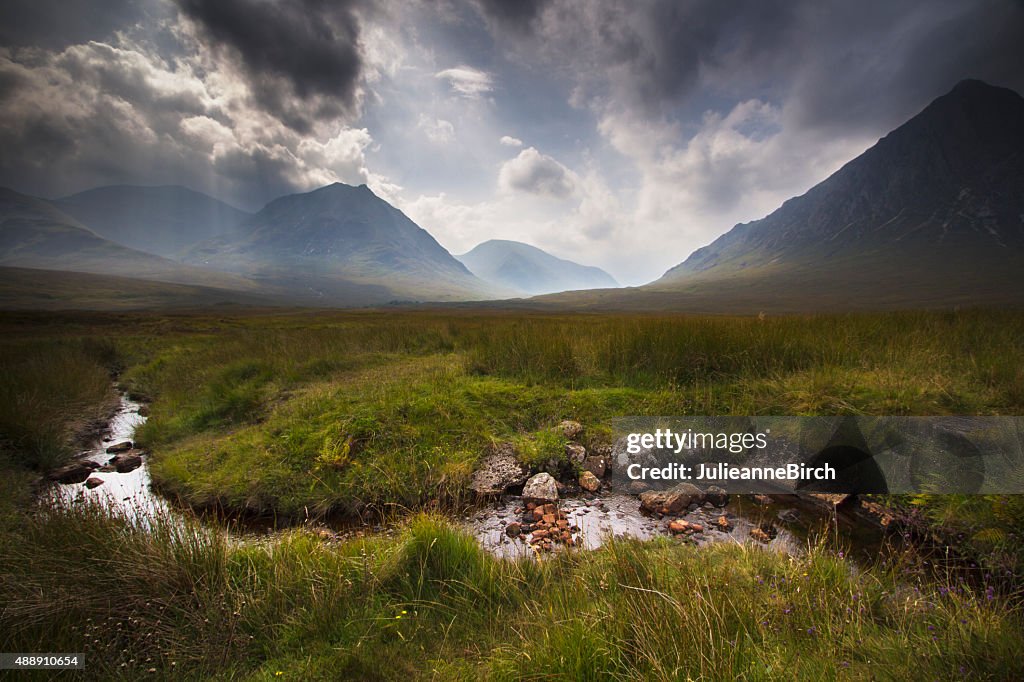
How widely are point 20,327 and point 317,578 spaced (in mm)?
31275

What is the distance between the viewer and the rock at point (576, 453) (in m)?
6.37

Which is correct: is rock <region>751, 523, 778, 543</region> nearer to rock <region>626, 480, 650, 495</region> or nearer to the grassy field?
the grassy field

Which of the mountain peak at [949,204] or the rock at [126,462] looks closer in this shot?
the rock at [126,462]

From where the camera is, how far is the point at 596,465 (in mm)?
6348

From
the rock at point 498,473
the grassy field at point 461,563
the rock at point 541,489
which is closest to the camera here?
the grassy field at point 461,563

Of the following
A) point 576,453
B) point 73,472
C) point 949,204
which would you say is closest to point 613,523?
point 576,453

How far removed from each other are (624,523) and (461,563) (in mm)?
2545

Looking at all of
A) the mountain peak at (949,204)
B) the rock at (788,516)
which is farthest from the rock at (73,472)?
the mountain peak at (949,204)

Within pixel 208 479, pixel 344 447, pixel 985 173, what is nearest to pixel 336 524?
pixel 344 447

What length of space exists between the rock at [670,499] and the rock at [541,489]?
134cm

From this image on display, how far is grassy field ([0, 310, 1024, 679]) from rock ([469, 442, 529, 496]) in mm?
239

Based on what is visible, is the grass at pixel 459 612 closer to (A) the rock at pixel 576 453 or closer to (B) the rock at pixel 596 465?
(B) the rock at pixel 596 465

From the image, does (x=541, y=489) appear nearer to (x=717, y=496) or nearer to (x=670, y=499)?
(x=670, y=499)

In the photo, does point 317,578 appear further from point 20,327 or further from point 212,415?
point 20,327
